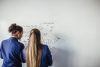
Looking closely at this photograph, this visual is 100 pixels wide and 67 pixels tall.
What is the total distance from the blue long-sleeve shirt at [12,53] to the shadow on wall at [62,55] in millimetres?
685

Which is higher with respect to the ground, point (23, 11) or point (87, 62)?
point (23, 11)

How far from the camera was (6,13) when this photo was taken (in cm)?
281

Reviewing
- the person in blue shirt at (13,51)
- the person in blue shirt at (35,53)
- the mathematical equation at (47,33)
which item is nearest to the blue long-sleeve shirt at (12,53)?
the person in blue shirt at (13,51)

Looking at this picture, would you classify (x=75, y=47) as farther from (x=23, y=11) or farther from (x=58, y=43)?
(x=23, y=11)

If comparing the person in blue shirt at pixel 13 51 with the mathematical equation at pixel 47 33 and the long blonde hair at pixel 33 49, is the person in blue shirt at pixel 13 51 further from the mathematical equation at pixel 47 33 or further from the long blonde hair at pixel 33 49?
the mathematical equation at pixel 47 33

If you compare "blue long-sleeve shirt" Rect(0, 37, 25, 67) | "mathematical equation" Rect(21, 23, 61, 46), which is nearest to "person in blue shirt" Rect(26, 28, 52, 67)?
"blue long-sleeve shirt" Rect(0, 37, 25, 67)

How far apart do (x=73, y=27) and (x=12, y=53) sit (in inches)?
42.6

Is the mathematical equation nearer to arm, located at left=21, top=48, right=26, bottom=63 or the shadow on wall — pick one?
the shadow on wall

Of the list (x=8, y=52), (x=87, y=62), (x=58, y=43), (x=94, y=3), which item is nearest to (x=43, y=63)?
(x=8, y=52)

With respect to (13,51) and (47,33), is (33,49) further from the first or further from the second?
(47,33)

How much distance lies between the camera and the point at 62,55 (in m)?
2.75

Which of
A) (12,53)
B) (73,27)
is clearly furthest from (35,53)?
(73,27)

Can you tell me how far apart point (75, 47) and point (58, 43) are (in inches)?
11.1

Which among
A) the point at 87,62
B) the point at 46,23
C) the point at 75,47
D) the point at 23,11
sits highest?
the point at 23,11
